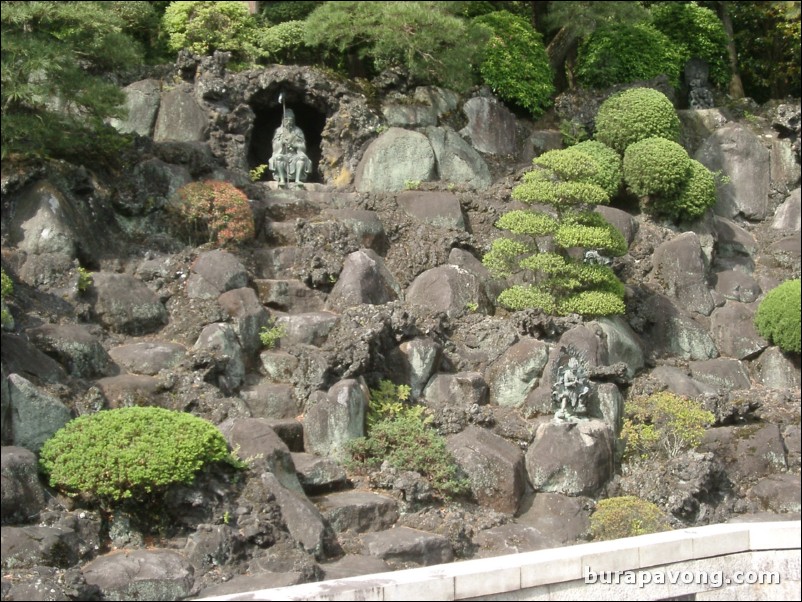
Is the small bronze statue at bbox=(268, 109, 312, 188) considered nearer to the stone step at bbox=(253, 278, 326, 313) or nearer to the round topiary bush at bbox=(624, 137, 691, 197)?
the stone step at bbox=(253, 278, 326, 313)

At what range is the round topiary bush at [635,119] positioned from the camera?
22031mm

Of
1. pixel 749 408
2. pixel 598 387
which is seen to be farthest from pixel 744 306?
pixel 598 387

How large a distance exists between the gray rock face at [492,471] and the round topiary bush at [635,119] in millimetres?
9951

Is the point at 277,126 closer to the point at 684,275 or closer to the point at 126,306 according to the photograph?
the point at 126,306

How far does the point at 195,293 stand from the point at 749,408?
9059mm

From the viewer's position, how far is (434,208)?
63.7 ft

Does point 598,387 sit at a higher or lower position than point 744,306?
lower

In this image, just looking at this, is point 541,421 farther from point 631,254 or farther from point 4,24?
point 4,24

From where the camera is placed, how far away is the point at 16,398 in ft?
41.2

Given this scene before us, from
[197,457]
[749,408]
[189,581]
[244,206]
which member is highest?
[244,206]

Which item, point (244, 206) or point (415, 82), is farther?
point (415, 82)

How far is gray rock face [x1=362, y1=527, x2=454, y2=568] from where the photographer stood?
12.5m

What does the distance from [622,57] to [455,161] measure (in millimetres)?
6189

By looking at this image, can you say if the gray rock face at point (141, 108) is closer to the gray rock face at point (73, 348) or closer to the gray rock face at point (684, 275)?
the gray rock face at point (73, 348)
